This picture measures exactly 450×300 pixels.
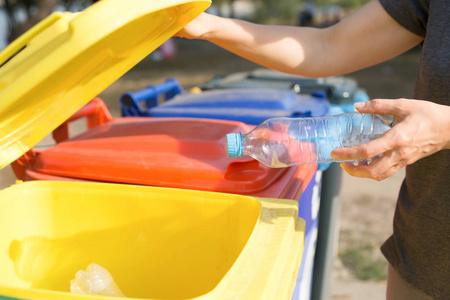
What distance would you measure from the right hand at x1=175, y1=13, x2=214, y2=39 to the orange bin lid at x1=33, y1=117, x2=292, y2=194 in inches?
13.0

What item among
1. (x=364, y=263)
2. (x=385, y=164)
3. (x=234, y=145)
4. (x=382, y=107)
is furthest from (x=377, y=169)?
(x=364, y=263)

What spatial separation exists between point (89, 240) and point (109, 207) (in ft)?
0.42

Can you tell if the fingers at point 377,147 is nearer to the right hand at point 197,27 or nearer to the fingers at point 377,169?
the fingers at point 377,169

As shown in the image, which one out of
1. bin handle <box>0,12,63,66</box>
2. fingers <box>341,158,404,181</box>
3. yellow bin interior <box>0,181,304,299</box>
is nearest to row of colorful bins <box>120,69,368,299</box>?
yellow bin interior <box>0,181,304,299</box>

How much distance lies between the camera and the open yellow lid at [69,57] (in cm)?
90

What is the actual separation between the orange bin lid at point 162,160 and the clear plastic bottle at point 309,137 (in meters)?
0.05

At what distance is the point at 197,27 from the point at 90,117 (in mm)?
743

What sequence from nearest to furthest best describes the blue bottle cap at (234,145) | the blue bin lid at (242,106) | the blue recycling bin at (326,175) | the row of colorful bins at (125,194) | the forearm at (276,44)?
the row of colorful bins at (125,194), the blue bottle cap at (234,145), the forearm at (276,44), the blue bin lid at (242,106), the blue recycling bin at (326,175)

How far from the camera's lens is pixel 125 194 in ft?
4.01

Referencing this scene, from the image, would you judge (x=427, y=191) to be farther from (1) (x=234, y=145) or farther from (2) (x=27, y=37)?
(2) (x=27, y=37)

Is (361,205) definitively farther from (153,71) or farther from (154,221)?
(153,71)

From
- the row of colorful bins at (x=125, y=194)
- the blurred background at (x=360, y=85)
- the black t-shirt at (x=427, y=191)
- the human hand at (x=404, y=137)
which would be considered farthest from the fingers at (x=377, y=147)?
the blurred background at (x=360, y=85)

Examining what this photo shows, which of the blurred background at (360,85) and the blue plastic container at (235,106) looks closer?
the blue plastic container at (235,106)

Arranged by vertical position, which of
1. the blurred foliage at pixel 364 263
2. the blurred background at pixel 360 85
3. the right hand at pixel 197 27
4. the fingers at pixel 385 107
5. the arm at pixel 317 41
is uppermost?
the right hand at pixel 197 27
